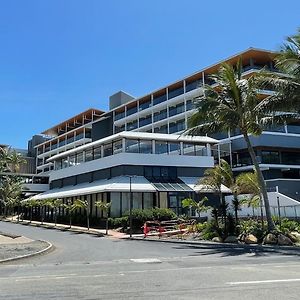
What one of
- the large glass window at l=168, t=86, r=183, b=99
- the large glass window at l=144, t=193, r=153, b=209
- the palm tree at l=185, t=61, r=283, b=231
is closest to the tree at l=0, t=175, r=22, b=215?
the large glass window at l=168, t=86, r=183, b=99

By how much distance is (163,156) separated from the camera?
4534cm

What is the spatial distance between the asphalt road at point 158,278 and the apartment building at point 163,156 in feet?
47.2

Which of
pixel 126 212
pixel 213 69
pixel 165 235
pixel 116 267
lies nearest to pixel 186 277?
pixel 116 267

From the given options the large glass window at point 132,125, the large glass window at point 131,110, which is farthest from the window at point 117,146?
the large glass window at point 131,110

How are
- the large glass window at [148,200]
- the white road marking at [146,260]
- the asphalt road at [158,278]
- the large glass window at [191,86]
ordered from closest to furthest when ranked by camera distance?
the asphalt road at [158,278]
the white road marking at [146,260]
the large glass window at [148,200]
the large glass window at [191,86]

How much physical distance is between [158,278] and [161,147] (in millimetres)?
35446

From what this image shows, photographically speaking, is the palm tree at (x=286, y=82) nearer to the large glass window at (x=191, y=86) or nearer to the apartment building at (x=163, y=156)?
the apartment building at (x=163, y=156)

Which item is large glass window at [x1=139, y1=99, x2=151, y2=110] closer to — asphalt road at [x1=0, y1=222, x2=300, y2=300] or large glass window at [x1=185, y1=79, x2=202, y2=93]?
large glass window at [x1=185, y1=79, x2=202, y2=93]

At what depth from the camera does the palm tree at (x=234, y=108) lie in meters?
25.0

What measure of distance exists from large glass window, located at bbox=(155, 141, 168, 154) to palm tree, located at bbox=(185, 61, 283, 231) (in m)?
20.6

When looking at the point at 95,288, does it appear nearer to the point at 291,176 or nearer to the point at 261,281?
the point at 261,281

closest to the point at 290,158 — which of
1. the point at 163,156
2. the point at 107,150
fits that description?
the point at 163,156

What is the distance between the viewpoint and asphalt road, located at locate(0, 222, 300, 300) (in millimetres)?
9367

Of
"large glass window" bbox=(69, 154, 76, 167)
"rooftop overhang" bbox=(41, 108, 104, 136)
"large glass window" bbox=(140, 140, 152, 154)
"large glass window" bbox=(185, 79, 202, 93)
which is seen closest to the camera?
"large glass window" bbox=(140, 140, 152, 154)
